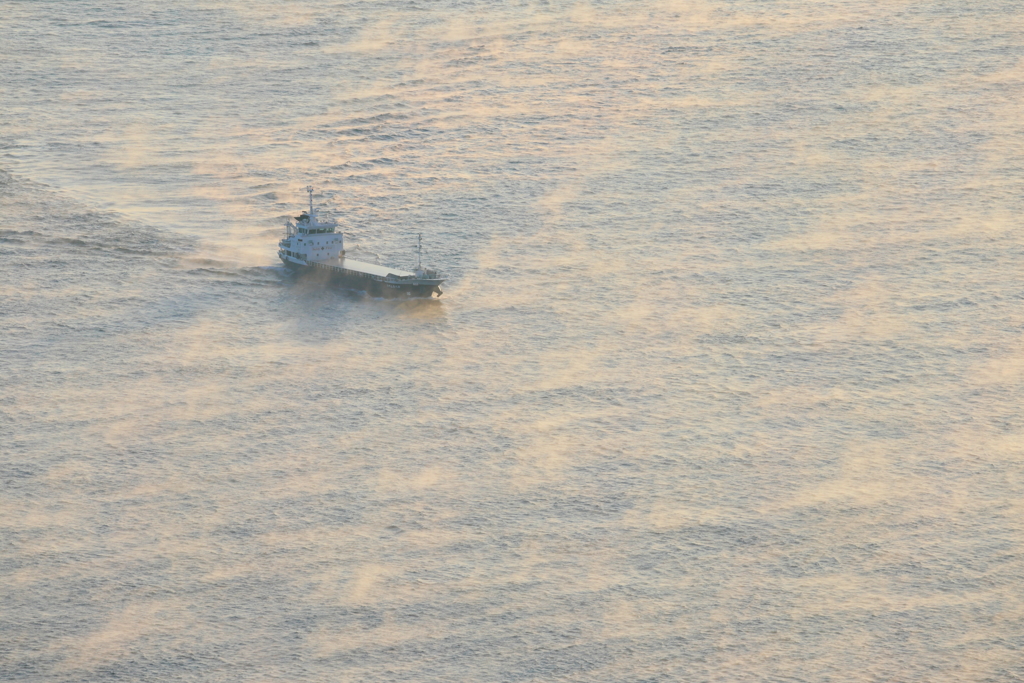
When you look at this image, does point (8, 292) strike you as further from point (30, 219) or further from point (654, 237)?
point (654, 237)

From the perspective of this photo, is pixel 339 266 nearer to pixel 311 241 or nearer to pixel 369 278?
pixel 311 241

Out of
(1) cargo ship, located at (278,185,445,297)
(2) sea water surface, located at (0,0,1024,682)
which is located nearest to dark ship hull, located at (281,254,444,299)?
(1) cargo ship, located at (278,185,445,297)

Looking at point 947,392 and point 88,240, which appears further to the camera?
point 88,240

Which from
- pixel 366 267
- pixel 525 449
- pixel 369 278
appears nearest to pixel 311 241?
pixel 366 267

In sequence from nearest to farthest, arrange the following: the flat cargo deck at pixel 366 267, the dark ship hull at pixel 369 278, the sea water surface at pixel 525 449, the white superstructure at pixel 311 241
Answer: the sea water surface at pixel 525 449
the dark ship hull at pixel 369 278
the flat cargo deck at pixel 366 267
the white superstructure at pixel 311 241

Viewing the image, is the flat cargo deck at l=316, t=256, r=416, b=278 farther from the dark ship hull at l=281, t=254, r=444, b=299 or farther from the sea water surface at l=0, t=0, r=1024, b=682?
the sea water surface at l=0, t=0, r=1024, b=682

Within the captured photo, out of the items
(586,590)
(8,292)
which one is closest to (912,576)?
Result: (586,590)

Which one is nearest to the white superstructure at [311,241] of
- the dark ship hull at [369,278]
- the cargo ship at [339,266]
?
the cargo ship at [339,266]

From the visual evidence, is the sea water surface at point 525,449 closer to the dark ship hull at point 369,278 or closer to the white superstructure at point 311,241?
the dark ship hull at point 369,278
